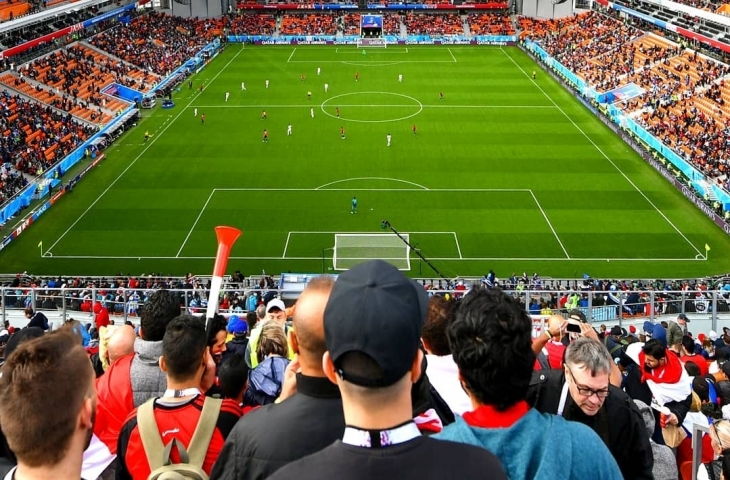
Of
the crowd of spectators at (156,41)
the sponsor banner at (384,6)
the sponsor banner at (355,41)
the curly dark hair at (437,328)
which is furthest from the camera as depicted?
the sponsor banner at (384,6)

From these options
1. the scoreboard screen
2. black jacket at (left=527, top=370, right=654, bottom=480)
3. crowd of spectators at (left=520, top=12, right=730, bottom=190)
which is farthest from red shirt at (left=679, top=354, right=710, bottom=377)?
the scoreboard screen

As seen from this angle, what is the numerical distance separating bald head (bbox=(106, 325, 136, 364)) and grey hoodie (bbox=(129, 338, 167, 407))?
1.44 ft

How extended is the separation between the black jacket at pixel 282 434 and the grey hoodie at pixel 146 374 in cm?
260

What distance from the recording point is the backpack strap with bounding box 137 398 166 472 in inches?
204

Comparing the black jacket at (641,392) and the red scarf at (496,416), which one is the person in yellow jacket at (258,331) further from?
the black jacket at (641,392)

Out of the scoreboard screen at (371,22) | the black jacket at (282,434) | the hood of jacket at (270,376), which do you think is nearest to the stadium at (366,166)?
the hood of jacket at (270,376)

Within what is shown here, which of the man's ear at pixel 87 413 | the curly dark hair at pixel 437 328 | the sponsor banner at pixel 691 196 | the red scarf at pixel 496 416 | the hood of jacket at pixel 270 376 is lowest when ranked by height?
the sponsor banner at pixel 691 196

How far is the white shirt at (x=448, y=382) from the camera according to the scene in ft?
19.6

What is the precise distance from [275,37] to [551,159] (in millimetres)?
49146

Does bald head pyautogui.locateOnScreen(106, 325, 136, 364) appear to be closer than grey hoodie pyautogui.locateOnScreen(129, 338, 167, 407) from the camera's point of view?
No

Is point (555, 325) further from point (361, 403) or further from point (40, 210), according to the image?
point (40, 210)

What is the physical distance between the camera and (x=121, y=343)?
7.30 metres

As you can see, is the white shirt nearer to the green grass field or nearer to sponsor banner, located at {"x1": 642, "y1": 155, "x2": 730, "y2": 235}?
the green grass field

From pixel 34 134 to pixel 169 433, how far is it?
154ft
